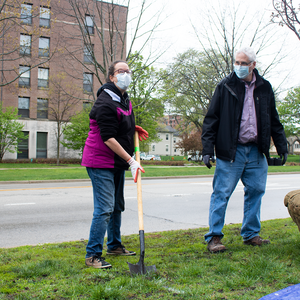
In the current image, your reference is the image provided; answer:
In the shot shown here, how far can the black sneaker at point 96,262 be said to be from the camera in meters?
3.02

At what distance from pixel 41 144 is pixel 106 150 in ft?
109

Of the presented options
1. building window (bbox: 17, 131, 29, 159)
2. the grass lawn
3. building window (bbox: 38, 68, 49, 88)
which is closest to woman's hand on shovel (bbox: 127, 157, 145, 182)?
the grass lawn

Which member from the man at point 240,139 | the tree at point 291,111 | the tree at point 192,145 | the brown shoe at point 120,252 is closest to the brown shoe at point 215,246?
the man at point 240,139

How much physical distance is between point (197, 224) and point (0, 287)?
Result: 3.83 metres

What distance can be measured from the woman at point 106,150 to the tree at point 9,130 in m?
28.8

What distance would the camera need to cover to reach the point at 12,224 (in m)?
5.73

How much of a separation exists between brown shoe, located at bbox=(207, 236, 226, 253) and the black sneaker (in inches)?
45.9

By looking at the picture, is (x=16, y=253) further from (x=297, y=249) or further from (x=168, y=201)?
(x=168, y=201)

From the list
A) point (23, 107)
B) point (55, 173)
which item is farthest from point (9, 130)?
point (55, 173)

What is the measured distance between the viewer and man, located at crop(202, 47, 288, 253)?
3719 mm

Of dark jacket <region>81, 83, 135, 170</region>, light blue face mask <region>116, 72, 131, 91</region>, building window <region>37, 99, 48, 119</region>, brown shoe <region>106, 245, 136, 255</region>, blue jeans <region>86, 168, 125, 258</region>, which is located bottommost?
brown shoe <region>106, 245, 136, 255</region>

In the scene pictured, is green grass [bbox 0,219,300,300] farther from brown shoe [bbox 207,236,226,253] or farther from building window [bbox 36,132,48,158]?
building window [bbox 36,132,48,158]

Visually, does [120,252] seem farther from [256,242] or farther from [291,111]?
[291,111]

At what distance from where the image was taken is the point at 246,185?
388 cm
